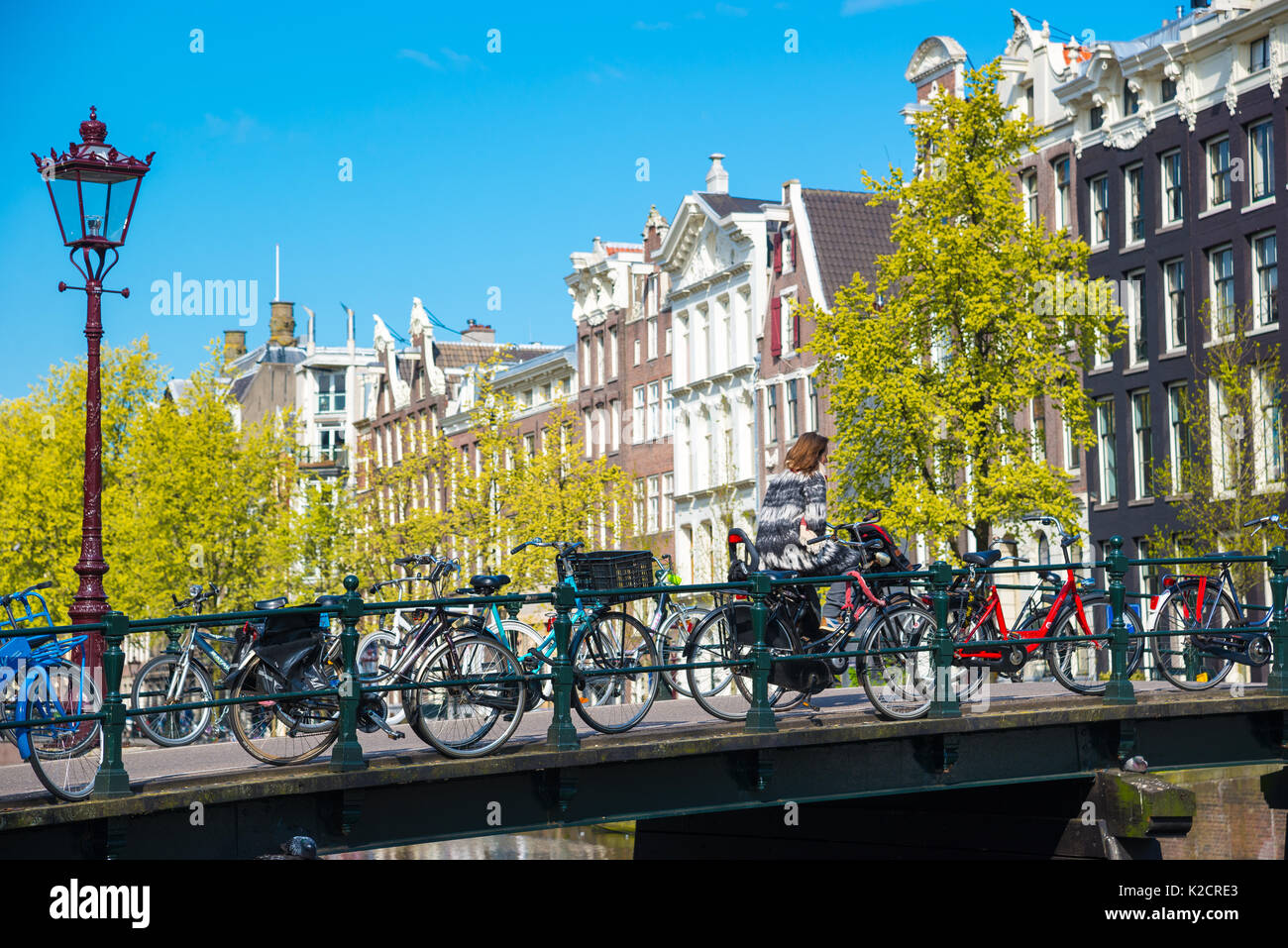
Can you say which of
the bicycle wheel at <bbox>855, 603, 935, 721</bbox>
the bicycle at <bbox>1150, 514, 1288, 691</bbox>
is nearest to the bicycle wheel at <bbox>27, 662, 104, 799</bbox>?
the bicycle wheel at <bbox>855, 603, 935, 721</bbox>

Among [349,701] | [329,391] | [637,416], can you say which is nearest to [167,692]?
[349,701]

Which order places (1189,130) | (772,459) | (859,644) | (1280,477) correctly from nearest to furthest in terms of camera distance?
(859,644) → (1280,477) → (1189,130) → (772,459)

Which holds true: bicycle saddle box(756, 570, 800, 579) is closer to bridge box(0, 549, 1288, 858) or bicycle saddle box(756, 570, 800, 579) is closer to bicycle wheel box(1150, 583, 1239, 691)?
bridge box(0, 549, 1288, 858)

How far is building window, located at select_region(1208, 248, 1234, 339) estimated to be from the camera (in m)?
37.1

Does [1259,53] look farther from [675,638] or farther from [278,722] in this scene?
[278,722]

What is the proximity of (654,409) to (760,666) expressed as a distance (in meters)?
47.5

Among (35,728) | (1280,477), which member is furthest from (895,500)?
(35,728)

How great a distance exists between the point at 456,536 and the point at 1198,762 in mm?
35244

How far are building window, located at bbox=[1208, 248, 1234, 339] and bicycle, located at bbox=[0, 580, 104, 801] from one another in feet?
95.6

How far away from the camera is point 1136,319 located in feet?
131

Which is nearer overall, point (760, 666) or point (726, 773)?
point (760, 666)

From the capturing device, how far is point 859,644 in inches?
576
